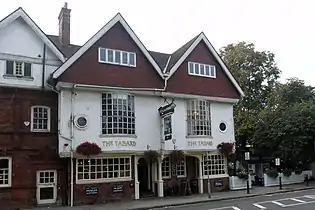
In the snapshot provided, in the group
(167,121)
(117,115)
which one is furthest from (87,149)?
(167,121)

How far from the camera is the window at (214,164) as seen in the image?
2547 cm

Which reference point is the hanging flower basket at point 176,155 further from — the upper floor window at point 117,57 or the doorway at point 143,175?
the upper floor window at point 117,57

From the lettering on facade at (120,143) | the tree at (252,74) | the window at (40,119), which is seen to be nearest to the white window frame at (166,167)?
the lettering on facade at (120,143)

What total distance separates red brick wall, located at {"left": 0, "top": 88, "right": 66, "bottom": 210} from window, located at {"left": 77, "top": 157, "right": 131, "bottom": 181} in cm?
113

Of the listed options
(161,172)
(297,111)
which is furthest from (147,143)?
(297,111)

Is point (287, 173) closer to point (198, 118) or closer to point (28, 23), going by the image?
point (198, 118)

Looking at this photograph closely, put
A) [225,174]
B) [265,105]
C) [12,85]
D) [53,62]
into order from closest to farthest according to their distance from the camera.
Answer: [12,85] < [53,62] < [225,174] < [265,105]

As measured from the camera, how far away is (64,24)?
24.9 m

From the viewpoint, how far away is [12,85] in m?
20.1

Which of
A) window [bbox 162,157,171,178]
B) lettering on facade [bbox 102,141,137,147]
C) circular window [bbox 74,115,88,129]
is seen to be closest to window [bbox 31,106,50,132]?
circular window [bbox 74,115,88,129]

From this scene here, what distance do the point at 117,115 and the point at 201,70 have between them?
7629 mm

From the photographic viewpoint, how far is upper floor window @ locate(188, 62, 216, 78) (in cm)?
2572

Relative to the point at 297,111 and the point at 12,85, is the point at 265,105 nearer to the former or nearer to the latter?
the point at 297,111

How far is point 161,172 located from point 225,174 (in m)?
5.30
